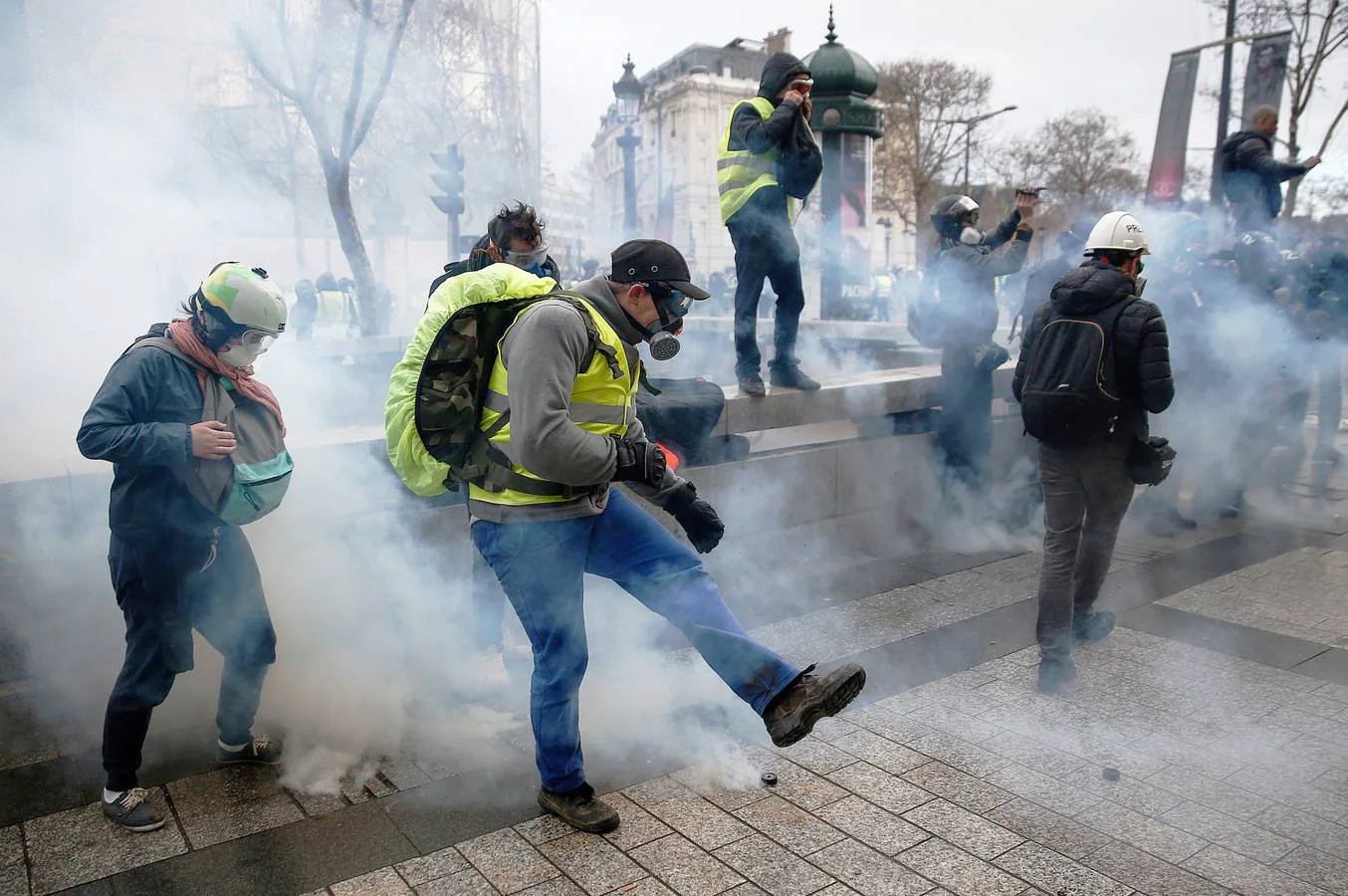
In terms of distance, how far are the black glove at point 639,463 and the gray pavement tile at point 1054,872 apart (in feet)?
4.57

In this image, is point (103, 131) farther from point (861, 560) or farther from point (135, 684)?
point (861, 560)

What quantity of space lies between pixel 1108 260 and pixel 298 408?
354 centimetres

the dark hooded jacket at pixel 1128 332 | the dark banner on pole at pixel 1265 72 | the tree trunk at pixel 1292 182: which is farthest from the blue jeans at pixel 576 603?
the tree trunk at pixel 1292 182

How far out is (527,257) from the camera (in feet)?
13.5

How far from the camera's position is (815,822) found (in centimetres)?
300

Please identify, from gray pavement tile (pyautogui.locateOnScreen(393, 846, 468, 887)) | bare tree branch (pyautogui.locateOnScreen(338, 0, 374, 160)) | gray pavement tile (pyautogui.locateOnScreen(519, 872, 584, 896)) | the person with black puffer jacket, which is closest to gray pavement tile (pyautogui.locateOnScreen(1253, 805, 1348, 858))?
the person with black puffer jacket

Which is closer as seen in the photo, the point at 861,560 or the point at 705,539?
the point at 705,539

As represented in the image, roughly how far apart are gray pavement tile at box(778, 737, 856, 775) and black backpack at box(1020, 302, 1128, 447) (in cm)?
154

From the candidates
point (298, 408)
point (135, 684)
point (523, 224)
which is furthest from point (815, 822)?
point (298, 408)

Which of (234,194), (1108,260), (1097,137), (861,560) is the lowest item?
(861,560)

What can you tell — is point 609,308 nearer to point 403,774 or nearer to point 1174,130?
point 403,774

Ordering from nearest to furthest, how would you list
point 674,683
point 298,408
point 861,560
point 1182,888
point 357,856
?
point 1182,888 → point 357,856 → point 674,683 → point 298,408 → point 861,560

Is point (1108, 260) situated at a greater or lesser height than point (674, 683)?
greater

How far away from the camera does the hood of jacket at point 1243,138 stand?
7.80m
